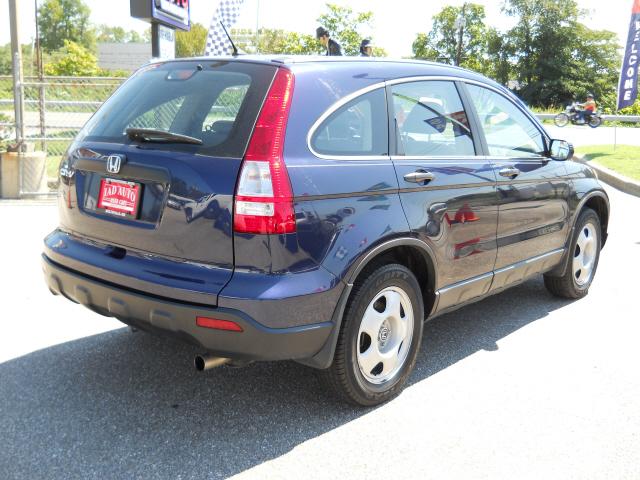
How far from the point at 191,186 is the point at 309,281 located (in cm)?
68

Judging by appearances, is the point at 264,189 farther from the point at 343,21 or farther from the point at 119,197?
the point at 343,21

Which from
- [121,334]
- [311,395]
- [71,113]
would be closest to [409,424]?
[311,395]

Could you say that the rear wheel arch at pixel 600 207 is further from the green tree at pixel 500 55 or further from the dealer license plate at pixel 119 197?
the green tree at pixel 500 55

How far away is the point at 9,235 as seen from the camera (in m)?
7.19

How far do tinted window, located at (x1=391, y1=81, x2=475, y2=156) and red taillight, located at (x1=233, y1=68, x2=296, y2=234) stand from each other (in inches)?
34.2

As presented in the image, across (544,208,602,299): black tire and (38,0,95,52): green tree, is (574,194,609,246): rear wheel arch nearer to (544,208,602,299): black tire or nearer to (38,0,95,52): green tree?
(544,208,602,299): black tire

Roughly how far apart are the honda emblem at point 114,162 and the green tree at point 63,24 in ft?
366

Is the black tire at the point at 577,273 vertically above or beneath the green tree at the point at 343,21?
beneath

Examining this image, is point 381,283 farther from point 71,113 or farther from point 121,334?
point 71,113

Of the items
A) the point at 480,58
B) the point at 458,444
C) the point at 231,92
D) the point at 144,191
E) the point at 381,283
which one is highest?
the point at 480,58

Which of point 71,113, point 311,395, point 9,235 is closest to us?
point 311,395

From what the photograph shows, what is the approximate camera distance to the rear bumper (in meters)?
2.81

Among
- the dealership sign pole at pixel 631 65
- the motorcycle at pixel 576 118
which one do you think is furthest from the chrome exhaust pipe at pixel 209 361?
the motorcycle at pixel 576 118

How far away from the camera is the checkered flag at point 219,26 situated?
10.9m
